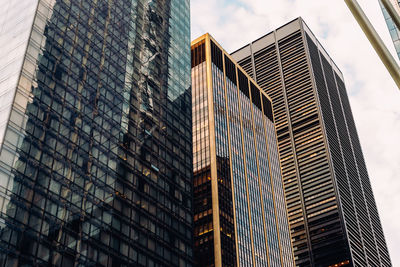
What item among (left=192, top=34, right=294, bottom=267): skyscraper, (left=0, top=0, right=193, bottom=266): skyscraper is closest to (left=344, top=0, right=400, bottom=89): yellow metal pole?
(left=0, top=0, right=193, bottom=266): skyscraper

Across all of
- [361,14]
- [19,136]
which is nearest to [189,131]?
[19,136]

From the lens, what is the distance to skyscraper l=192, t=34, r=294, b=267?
381 ft

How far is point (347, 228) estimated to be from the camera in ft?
626

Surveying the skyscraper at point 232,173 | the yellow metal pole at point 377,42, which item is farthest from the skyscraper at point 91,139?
the yellow metal pole at point 377,42

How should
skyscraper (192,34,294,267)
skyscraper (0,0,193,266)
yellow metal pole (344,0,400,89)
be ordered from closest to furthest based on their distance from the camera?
yellow metal pole (344,0,400,89)
skyscraper (0,0,193,266)
skyscraper (192,34,294,267)

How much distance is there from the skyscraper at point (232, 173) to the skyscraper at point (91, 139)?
28.5 m

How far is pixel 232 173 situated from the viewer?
130500 millimetres

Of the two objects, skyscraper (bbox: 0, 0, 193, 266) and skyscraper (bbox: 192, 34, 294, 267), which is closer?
skyscraper (bbox: 0, 0, 193, 266)

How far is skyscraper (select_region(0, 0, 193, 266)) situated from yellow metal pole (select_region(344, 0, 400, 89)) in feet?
167

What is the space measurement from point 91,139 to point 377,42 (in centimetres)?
6641

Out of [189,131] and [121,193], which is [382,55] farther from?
[189,131]

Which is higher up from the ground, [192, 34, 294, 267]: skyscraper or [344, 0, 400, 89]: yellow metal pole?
[192, 34, 294, 267]: skyscraper

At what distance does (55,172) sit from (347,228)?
153 meters

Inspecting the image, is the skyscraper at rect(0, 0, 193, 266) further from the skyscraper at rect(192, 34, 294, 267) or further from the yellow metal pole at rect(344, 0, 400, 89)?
the yellow metal pole at rect(344, 0, 400, 89)
